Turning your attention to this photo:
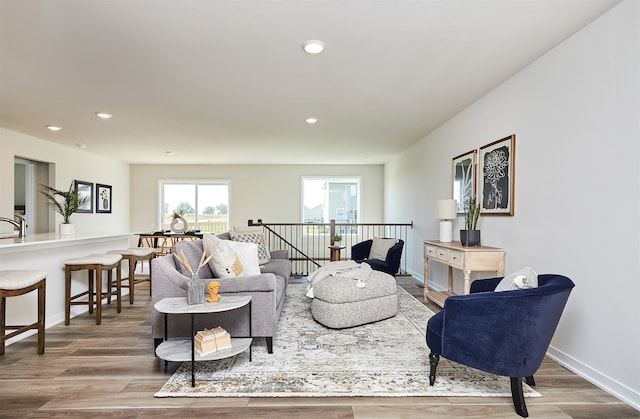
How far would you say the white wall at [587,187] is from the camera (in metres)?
2.17

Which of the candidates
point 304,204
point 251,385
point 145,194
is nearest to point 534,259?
point 251,385

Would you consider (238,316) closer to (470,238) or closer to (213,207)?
(470,238)

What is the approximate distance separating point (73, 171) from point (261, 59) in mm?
5940

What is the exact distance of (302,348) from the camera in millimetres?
3006

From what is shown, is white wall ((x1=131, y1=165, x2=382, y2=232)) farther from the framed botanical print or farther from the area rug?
the area rug

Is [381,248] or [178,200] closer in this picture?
[381,248]

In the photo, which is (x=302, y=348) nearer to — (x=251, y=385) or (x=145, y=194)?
(x=251, y=385)

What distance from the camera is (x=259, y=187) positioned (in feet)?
30.1

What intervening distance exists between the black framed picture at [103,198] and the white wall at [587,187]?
7.96 metres

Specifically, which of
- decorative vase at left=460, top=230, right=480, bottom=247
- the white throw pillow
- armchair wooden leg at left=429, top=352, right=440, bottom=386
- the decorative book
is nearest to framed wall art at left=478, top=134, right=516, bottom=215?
decorative vase at left=460, top=230, right=480, bottom=247

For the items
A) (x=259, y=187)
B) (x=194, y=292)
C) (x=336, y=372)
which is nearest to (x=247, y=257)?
(x=194, y=292)

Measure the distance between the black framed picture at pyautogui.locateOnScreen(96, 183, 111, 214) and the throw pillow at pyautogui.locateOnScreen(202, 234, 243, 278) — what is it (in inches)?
233

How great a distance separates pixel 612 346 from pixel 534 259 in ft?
2.96

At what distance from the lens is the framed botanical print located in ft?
13.8
